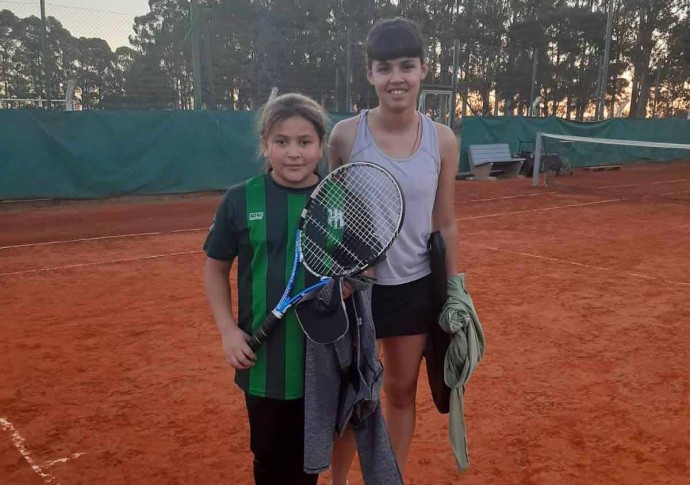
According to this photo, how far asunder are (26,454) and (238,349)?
176cm

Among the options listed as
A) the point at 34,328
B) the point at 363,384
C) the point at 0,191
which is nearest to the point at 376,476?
the point at 363,384

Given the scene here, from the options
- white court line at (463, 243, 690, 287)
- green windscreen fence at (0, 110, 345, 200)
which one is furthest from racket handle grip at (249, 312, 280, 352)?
green windscreen fence at (0, 110, 345, 200)

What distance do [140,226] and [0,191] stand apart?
10.3ft

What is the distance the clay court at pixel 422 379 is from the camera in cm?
286

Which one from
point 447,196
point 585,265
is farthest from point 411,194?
point 585,265

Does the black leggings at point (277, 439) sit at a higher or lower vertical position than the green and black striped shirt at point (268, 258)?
lower

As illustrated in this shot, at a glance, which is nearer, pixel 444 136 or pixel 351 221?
pixel 351 221

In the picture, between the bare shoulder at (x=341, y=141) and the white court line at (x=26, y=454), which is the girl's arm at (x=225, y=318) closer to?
the bare shoulder at (x=341, y=141)

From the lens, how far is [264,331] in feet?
5.84

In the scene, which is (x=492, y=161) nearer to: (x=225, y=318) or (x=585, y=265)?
(x=585, y=265)

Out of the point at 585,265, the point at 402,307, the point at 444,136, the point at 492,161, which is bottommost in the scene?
the point at 585,265

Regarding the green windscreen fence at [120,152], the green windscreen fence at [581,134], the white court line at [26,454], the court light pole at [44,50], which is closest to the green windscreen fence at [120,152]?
the green windscreen fence at [120,152]

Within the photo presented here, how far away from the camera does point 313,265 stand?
1842 millimetres

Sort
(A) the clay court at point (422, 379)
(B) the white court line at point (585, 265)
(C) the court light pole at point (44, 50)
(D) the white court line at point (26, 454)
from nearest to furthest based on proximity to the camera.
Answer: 1. (D) the white court line at point (26, 454)
2. (A) the clay court at point (422, 379)
3. (B) the white court line at point (585, 265)
4. (C) the court light pole at point (44, 50)
